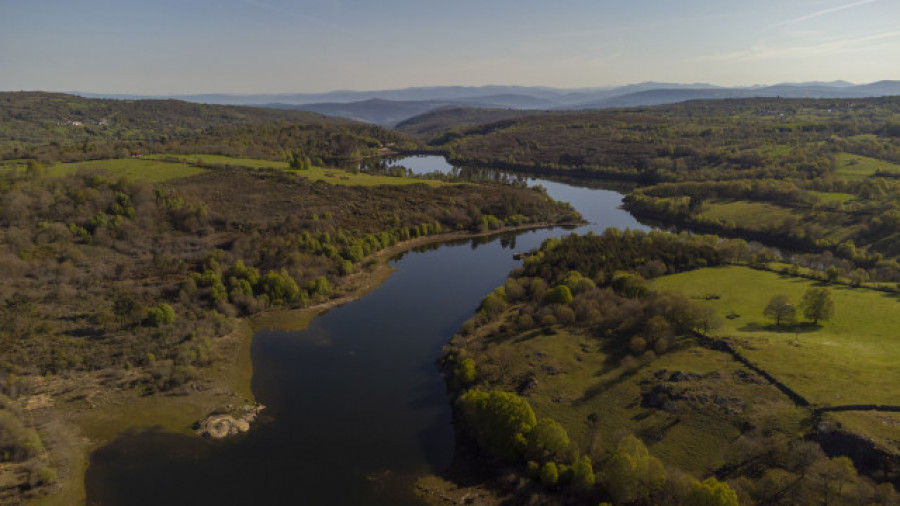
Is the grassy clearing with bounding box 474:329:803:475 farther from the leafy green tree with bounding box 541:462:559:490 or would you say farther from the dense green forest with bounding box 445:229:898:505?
the leafy green tree with bounding box 541:462:559:490

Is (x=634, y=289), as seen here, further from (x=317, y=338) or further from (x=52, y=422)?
(x=52, y=422)

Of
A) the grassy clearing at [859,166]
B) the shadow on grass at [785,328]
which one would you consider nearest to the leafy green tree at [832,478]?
the shadow on grass at [785,328]

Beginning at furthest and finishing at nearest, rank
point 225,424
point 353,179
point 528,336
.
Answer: point 353,179
point 528,336
point 225,424

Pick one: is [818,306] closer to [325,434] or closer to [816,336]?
[816,336]

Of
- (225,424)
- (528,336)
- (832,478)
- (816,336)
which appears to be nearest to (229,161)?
(225,424)

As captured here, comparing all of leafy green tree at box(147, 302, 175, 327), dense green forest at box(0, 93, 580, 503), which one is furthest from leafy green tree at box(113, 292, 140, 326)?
leafy green tree at box(147, 302, 175, 327)

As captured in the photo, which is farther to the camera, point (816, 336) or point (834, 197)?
point (834, 197)

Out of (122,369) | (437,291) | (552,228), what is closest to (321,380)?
(122,369)
